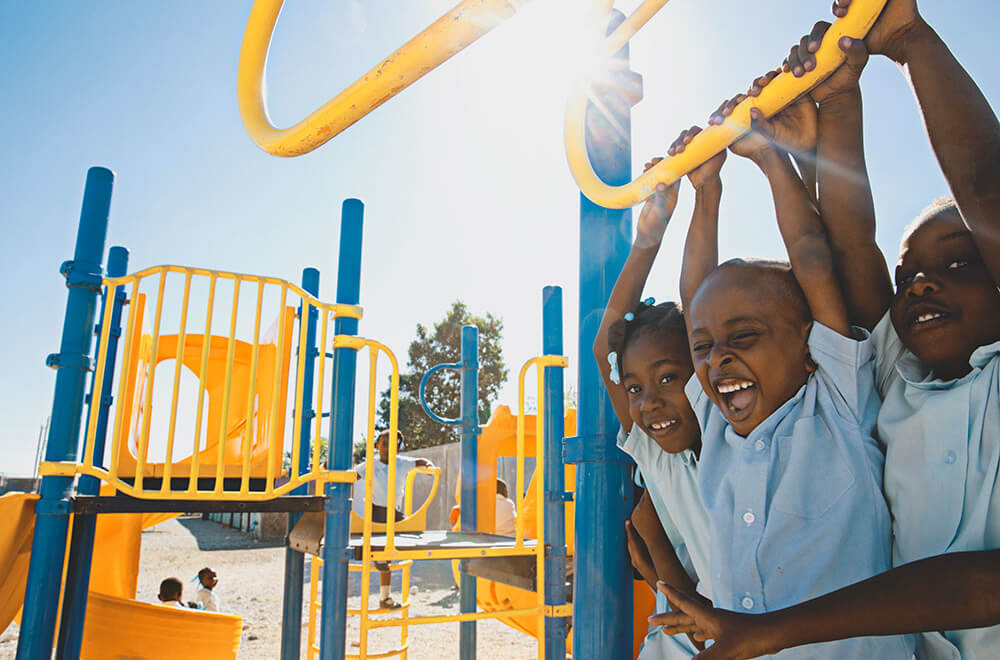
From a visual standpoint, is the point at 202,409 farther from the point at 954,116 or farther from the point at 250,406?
the point at 954,116

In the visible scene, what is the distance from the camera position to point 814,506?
102cm

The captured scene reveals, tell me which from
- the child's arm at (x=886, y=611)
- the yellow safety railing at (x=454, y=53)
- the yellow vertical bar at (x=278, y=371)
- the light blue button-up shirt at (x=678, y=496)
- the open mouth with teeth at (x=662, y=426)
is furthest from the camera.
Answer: the yellow vertical bar at (x=278, y=371)

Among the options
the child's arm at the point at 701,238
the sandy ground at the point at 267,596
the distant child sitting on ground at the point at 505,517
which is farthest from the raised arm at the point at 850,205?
the distant child sitting on ground at the point at 505,517

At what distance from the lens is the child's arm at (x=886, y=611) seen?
783 mm

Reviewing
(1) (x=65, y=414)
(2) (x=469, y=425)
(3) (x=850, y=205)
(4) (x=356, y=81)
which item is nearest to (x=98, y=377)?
(1) (x=65, y=414)

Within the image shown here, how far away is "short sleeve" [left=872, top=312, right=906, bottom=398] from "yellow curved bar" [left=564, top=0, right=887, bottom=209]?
0.41 meters

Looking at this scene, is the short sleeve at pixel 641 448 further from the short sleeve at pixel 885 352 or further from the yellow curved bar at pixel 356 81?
the yellow curved bar at pixel 356 81

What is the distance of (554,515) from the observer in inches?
128

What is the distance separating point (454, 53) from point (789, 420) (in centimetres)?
81

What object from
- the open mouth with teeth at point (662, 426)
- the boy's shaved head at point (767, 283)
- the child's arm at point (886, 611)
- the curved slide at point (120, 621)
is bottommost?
the curved slide at point (120, 621)

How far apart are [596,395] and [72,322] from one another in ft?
7.39

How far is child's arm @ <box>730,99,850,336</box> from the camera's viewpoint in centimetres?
106

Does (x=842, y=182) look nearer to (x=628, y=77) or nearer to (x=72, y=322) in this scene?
(x=628, y=77)

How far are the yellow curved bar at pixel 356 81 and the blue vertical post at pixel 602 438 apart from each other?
2.19 feet
